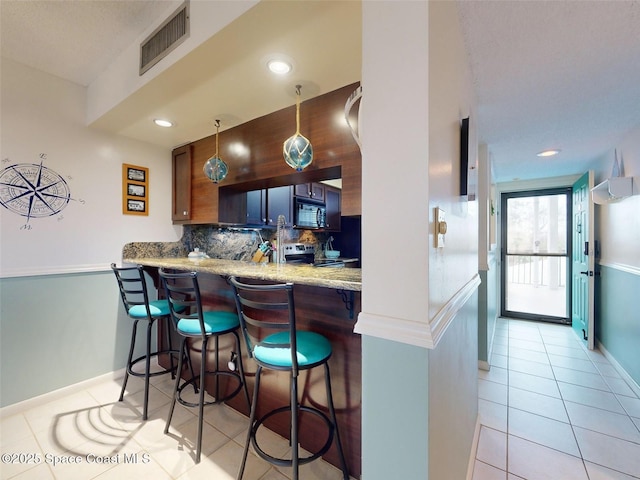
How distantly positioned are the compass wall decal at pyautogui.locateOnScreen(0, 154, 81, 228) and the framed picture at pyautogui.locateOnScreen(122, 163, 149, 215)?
42cm

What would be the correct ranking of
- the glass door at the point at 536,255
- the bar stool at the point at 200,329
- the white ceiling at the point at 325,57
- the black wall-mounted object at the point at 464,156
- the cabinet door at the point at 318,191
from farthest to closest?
the glass door at the point at 536,255 → the cabinet door at the point at 318,191 → the bar stool at the point at 200,329 → the black wall-mounted object at the point at 464,156 → the white ceiling at the point at 325,57

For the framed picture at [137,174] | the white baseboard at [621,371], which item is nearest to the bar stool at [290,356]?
the framed picture at [137,174]

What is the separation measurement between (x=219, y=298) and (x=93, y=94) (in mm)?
1925

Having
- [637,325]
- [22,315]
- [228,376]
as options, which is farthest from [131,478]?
[637,325]

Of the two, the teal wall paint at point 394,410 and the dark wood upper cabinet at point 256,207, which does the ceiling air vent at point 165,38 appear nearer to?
the dark wood upper cabinet at point 256,207

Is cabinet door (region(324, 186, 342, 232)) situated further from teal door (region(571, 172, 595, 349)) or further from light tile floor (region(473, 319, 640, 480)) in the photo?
teal door (region(571, 172, 595, 349))

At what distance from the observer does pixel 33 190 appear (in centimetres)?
205

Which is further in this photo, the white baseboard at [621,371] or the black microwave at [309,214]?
the black microwave at [309,214]

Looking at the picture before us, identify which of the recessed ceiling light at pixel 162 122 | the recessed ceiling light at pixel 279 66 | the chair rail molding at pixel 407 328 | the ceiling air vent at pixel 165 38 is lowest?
the chair rail molding at pixel 407 328

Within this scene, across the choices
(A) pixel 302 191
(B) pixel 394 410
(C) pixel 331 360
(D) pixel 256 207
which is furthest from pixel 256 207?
(B) pixel 394 410

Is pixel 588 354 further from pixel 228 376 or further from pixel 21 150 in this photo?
pixel 21 150

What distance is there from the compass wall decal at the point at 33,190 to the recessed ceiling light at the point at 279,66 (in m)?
1.95

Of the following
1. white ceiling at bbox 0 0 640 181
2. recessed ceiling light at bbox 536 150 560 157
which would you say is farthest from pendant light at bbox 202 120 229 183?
recessed ceiling light at bbox 536 150 560 157

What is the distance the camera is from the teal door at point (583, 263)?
3.04 metres
